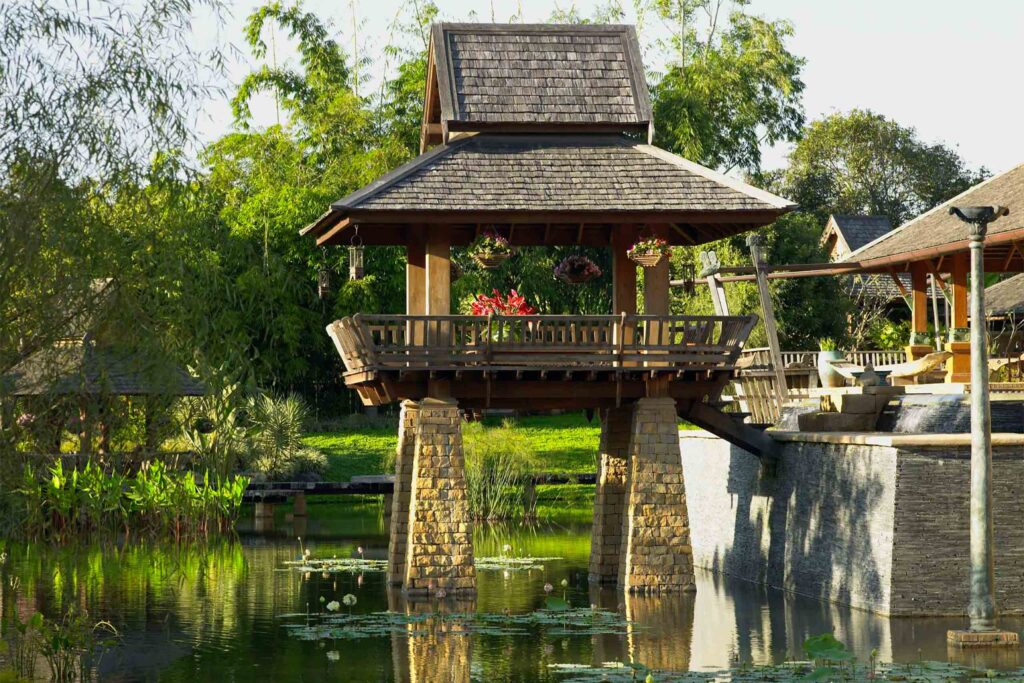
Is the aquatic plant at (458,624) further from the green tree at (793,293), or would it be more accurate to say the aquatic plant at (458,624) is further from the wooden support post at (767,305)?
the green tree at (793,293)

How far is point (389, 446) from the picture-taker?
4041 cm

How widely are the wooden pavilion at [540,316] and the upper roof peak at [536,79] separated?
0.03 meters

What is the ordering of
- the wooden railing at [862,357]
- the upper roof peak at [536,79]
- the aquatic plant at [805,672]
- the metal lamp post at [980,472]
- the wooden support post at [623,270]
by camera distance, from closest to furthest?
the aquatic plant at [805,672]
the metal lamp post at [980,472]
the wooden support post at [623,270]
the upper roof peak at [536,79]
the wooden railing at [862,357]

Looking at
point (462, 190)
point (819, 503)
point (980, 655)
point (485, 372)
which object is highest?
point (462, 190)

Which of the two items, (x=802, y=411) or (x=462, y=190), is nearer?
(x=462, y=190)

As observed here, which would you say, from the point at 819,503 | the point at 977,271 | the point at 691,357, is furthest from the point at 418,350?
the point at 977,271

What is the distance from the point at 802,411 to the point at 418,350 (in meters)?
6.27

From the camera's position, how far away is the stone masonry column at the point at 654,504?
20500 mm

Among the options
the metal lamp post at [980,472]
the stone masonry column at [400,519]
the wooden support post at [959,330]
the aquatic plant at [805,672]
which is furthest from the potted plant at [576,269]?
the aquatic plant at [805,672]

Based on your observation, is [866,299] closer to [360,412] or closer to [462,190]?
[360,412]

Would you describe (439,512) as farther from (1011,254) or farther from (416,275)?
(1011,254)

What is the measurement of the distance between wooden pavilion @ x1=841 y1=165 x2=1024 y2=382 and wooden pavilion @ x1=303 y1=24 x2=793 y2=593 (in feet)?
11.6

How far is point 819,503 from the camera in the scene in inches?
801

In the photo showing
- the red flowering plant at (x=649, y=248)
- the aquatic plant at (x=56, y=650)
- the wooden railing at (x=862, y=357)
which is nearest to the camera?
the aquatic plant at (x=56, y=650)
